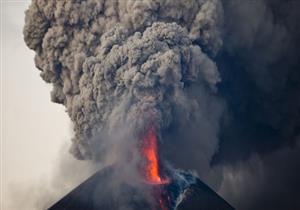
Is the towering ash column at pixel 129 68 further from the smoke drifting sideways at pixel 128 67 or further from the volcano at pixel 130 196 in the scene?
the volcano at pixel 130 196

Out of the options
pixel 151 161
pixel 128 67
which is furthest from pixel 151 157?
pixel 128 67

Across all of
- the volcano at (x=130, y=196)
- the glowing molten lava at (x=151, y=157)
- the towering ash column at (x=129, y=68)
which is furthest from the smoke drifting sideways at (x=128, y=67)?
the volcano at (x=130, y=196)

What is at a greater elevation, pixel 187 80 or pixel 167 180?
pixel 187 80

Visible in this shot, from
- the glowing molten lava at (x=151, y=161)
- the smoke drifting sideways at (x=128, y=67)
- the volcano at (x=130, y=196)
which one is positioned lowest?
the volcano at (x=130, y=196)

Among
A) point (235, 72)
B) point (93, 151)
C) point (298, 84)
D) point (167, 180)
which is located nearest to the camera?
point (93, 151)

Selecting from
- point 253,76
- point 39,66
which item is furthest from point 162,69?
point 253,76

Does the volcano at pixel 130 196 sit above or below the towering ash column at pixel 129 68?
below

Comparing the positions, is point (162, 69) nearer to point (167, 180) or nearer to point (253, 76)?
point (167, 180)

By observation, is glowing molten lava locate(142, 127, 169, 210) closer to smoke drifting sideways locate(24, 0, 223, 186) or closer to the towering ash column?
the towering ash column
